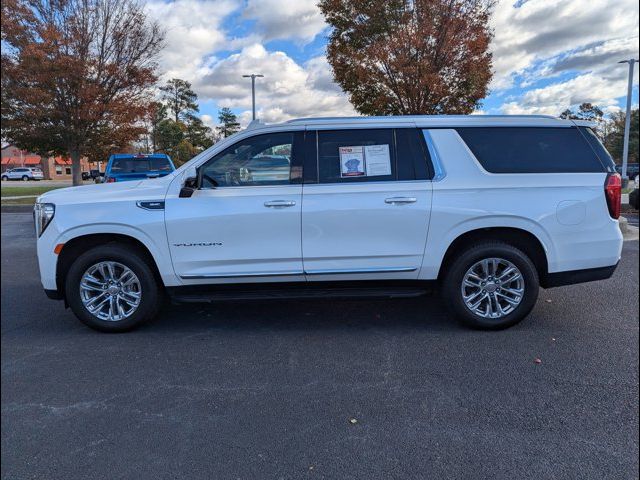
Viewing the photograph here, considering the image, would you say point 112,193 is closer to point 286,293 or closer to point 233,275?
point 233,275

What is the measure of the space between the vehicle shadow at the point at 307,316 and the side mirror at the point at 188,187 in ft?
4.12

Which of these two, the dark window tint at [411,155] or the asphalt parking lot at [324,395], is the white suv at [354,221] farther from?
the asphalt parking lot at [324,395]

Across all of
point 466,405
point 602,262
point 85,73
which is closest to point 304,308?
point 466,405

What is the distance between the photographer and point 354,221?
4.00 meters

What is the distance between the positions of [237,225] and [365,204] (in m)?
1.12

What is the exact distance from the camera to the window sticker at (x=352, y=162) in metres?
4.14

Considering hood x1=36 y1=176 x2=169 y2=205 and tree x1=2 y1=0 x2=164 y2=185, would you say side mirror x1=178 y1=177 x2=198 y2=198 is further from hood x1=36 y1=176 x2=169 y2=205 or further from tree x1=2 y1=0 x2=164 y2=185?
tree x1=2 y1=0 x2=164 y2=185

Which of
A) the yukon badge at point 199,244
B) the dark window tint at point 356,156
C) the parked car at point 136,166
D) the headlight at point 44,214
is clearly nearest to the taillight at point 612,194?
the dark window tint at point 356,156

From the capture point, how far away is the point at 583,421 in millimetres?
2732

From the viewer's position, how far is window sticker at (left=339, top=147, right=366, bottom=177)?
414 centimetres

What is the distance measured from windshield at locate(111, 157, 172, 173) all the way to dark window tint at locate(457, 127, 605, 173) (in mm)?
11538

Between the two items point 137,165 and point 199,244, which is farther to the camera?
point 137,165

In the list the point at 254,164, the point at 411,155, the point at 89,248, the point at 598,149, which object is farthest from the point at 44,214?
the point at 598,149

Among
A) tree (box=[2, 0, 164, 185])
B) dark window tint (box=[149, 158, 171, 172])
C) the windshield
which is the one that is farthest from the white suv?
tree (box=[2, 0, 164, 185])
